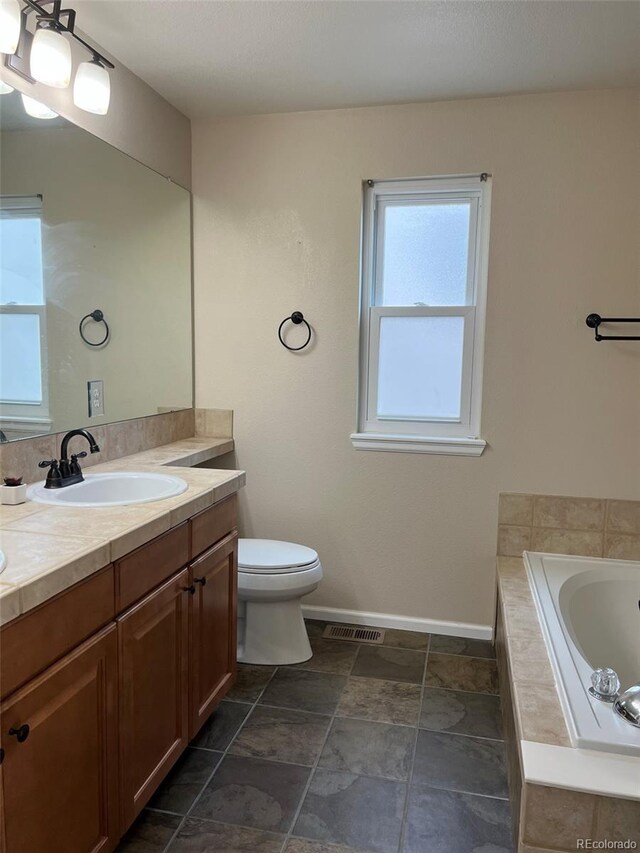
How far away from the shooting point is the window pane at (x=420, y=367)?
9.14 feet

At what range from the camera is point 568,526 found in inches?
105

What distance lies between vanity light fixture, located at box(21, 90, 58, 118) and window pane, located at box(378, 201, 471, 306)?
147cm

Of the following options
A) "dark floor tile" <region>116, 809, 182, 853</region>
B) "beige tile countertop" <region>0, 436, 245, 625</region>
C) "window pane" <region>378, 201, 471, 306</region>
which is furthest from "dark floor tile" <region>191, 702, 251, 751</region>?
"window pane" <region>378, 201, 471, 306</region>

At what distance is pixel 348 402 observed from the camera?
9.34ft

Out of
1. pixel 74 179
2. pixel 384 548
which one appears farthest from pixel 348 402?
pixel 74 179

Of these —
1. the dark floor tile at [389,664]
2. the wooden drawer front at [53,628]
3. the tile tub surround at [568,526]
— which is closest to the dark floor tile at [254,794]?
the dark floor tile at [389,664]

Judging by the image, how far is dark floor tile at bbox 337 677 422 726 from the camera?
7.23 ft

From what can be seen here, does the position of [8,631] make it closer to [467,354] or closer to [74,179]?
[74,179]

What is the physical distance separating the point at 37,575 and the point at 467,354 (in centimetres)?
211

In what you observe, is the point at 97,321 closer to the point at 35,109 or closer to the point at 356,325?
the point at 35,109

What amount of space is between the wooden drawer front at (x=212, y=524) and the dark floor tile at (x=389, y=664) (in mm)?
901

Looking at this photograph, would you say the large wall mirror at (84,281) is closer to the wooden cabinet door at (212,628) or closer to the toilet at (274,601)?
the wooden cabinet door at (212,628)

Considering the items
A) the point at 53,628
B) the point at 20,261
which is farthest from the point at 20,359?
the point at 53,628

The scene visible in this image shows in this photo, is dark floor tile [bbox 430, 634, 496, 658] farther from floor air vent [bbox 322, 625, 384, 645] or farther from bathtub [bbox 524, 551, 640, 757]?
bathtub [bbox 524, 551, 640, 757]
